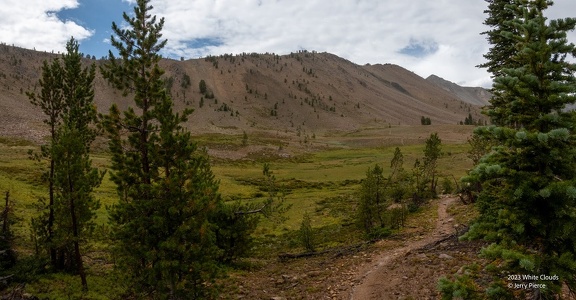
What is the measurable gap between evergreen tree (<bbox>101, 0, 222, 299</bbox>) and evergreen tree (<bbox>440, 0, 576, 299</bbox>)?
380 inches

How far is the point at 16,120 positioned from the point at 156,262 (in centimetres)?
11647

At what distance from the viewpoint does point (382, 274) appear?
18172mm

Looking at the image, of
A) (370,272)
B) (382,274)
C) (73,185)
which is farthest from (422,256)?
(73,185)

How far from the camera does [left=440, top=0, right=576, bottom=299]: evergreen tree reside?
7.24m

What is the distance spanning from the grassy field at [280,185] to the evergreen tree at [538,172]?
20693 mm

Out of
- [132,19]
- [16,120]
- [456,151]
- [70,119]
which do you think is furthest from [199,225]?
[16,120]

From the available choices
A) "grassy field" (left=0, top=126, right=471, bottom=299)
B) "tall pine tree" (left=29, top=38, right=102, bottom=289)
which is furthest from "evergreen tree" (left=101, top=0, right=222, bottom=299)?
"grassy field" (left=0, top=126, right=471, bottom=299)

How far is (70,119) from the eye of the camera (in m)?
22.7

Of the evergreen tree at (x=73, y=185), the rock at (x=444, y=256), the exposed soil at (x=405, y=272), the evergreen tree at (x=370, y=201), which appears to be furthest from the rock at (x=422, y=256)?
the evergreen tree at (x=73, y=185)

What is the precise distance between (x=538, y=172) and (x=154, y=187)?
477 inches

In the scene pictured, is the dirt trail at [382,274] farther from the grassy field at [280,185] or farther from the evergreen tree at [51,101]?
the evergreen tree at [51,101]

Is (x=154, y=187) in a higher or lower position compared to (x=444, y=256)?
higher

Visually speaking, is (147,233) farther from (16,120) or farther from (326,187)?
(16,120)

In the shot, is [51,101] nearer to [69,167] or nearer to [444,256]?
[69,167]
